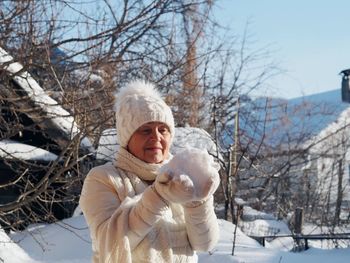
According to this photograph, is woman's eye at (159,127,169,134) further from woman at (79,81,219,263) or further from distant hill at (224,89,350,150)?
distant hill at (224,89,350,150)

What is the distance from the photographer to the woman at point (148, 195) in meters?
1.98

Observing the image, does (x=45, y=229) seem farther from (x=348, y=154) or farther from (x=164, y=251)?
(x=348, y=154)

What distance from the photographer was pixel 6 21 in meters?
6.53

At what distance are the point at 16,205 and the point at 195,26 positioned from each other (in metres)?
6.08

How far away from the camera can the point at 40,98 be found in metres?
8.14

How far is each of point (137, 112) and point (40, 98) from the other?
6174 millimetres

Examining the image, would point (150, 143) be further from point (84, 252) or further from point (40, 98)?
point (40, 98)

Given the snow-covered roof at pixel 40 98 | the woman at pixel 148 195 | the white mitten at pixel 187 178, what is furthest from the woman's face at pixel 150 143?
the snow-covered roof at pixel 40 98

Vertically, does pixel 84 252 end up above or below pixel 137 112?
below

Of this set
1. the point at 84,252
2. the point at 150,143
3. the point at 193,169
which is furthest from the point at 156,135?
the point at 84,252

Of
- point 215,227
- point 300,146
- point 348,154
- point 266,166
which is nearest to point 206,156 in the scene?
point 215,227

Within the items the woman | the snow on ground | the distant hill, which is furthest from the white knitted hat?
the distant hill

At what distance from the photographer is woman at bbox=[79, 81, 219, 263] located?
198 cm

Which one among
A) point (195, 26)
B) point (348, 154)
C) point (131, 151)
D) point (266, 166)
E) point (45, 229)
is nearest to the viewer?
point (131, 151)
